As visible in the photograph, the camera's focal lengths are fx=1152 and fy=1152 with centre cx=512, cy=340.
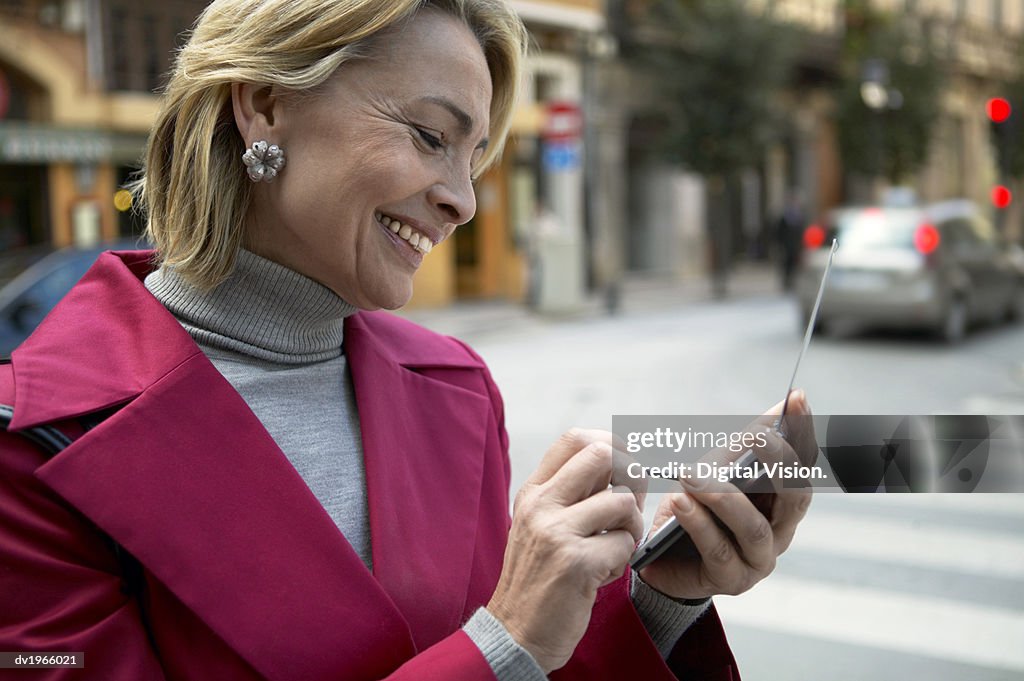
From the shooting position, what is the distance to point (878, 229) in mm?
13391

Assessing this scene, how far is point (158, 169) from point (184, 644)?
74 centimetres

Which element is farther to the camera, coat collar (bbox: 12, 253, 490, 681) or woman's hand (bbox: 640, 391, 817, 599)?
coat collar (bbox: 12, 253, 490, 681)

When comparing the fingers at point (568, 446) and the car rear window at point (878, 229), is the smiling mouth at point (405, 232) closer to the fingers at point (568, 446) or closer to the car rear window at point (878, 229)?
the fingers at point (568, 446)

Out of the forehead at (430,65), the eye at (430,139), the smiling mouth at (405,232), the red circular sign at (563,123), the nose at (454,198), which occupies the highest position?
the forehead at (430,65)

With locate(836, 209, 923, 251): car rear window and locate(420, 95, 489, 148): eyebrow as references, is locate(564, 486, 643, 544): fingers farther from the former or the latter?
locate(836, 209, 923, 251): car rear window

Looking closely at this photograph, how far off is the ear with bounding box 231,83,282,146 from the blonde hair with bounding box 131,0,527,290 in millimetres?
21

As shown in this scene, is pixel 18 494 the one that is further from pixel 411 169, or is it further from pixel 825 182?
pixel 825 182

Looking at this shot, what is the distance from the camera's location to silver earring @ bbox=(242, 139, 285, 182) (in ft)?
5.26

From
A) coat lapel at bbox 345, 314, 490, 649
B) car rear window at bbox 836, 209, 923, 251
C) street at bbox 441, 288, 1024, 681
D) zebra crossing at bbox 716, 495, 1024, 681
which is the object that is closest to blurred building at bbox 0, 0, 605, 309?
street at bbox 441, 288, 1024, 681

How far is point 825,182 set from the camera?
→ 31781mm

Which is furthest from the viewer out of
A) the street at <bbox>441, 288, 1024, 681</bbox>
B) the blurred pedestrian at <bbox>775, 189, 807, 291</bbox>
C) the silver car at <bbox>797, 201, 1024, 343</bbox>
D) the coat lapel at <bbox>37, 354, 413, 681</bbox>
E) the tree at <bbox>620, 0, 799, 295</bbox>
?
the blurred pedestrian at <bbox>775, 189, 807, 291</bbox>

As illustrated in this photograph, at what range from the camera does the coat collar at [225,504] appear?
135 centimetres

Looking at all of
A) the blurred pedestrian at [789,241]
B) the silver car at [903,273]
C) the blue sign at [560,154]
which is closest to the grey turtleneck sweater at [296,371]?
the silver car at [903,273]

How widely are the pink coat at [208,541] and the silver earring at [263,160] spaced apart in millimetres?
226
